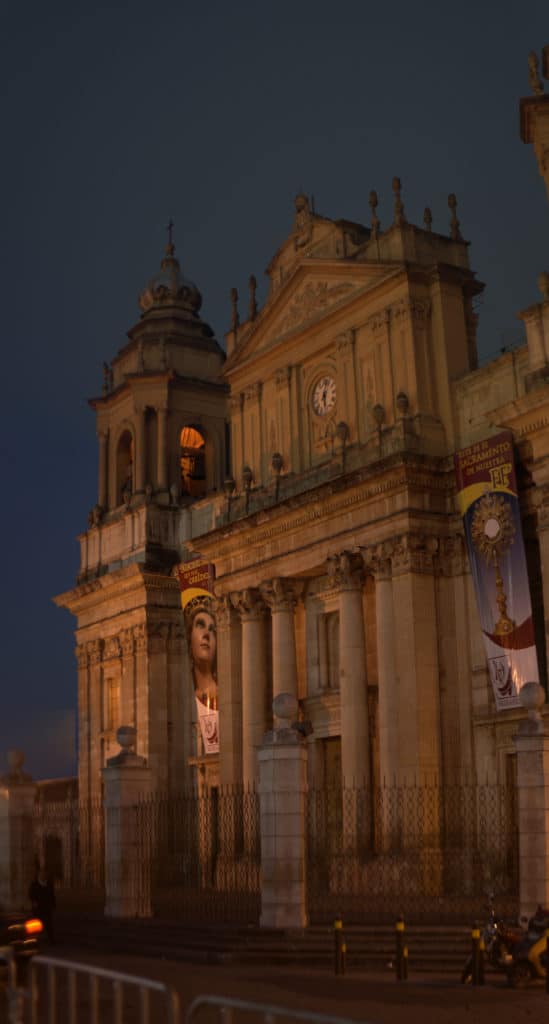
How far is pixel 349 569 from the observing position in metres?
30.8

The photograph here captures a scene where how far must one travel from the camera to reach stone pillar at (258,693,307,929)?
2038cm

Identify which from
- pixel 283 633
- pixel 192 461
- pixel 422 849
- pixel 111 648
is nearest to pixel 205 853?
pixel 283 633

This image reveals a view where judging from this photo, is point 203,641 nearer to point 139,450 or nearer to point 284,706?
point 139,450

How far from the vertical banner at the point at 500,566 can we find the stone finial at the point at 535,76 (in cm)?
717

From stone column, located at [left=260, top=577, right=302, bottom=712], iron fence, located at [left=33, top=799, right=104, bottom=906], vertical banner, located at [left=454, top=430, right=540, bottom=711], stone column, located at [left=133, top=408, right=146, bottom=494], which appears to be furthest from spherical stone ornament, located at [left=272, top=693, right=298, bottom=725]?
stone column, located at [left=133, top=408, right=146, bottom=494]

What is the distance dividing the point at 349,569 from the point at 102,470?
53.0 feet

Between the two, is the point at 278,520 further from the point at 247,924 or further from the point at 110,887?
the point at 247,924

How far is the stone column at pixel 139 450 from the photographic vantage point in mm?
42094

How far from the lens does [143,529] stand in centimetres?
4084

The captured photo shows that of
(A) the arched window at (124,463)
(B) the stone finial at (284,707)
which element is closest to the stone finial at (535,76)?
(B) the stone finial at (284,707)

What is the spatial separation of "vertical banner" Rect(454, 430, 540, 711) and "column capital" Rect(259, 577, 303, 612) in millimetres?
6539

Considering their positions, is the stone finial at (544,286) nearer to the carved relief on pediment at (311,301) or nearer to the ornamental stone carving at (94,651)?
the carved relief on pediment at (311,301)

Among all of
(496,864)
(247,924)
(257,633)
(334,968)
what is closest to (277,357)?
(257,633)

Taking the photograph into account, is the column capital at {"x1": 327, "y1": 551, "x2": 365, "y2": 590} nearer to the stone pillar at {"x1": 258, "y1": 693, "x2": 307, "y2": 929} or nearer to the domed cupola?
the stone pillar at {"x1": 258, "y1": 693, "x2": 307, "y2": 929}
